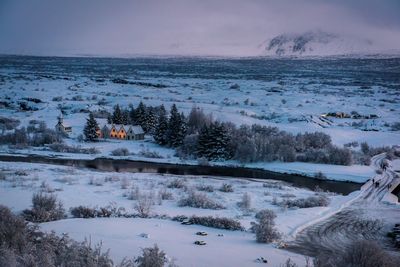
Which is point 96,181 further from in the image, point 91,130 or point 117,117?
point 117,117

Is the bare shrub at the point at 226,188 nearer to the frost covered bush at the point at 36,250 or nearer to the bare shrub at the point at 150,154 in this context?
the bare shrub at the point at 150,154

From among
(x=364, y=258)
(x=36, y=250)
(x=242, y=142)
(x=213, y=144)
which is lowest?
(x=213, y=144)

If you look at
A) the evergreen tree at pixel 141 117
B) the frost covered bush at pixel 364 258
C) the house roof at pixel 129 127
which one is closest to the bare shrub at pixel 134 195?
the frost covered bush at pixel 364 258

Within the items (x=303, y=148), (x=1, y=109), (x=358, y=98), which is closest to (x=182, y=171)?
(x=303, y=148)

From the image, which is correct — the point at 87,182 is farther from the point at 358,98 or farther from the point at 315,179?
the point at 358,98

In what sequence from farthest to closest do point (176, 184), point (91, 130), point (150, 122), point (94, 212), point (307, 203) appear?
point (150, 122)
point (91, 130)
point (176, 184)
point (307, 203)
point (94, 212)

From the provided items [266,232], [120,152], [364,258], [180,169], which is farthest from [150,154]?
[364,258]

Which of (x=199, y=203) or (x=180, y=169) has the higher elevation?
(x=199, y=203)

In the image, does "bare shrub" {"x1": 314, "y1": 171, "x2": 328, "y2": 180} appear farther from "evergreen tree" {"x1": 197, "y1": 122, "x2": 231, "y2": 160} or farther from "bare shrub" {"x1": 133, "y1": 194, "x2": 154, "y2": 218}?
"bare shrub" {"x1": 133, "y1": 194, "x2": 154, "y2": 218}
